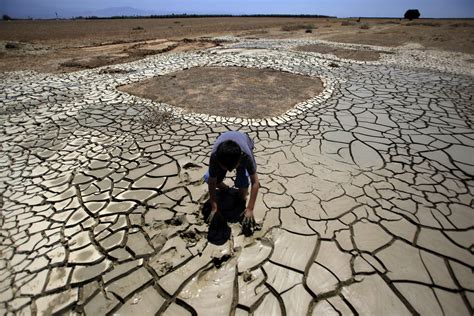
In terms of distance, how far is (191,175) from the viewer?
3766 mm

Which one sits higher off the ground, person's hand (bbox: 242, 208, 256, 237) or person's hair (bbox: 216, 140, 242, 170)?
person's hair (bbox: 216, 140, 242, 170)

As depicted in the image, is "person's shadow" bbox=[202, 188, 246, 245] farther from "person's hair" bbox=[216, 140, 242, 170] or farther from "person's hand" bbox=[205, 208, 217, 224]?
"person's hair" bbox=[216, 140, 242, 170]

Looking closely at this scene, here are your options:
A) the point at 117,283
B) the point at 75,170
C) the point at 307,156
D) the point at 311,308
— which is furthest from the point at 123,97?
the point at 311,308

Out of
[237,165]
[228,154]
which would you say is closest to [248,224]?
[237,165]

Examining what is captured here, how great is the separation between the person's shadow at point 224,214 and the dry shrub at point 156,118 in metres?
2.49

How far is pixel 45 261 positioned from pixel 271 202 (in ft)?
7.80

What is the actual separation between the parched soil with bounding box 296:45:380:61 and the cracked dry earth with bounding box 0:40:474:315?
5.73 m

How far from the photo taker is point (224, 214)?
3092 millimetres

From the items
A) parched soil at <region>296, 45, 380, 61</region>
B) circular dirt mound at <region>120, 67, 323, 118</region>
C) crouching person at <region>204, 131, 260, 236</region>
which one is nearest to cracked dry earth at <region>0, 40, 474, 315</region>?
crouching person at <region>204, 131, 260, 236</region>

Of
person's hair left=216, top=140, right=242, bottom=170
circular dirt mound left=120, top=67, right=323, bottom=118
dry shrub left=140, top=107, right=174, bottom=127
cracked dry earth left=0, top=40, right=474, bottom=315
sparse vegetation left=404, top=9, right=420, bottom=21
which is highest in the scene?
sparse vegetation left=404, top=9, right=420, bottom=21

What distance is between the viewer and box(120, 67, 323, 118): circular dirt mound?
595cm

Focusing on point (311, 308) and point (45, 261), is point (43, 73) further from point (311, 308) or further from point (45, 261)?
point (311, 308)

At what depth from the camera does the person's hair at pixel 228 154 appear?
221 centimetres

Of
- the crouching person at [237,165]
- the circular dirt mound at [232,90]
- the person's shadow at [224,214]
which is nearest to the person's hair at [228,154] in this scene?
the crouching person at [237,165]
